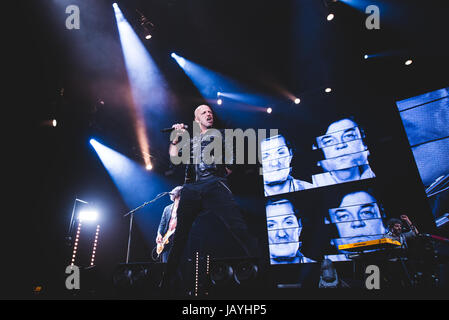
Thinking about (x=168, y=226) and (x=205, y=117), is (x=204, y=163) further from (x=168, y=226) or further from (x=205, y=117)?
(x=168, y=226)

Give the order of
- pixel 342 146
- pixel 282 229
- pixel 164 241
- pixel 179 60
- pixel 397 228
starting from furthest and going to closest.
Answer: pixel 179 60 < pixel 282 229 < pixel 342 146 < pixel 164 241 < pixel 397 228

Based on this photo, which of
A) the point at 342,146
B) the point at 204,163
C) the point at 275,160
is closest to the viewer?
the point at 204,163

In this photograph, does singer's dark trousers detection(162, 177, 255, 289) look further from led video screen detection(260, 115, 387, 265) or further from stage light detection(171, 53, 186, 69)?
stage light detection(171, 53, 186, 69)

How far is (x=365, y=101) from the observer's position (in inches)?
212

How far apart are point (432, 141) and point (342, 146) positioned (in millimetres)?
1511

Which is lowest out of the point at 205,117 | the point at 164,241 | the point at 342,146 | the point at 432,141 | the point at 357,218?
the point at 164,241

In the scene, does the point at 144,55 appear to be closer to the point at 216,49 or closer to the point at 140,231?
the point at 216,49

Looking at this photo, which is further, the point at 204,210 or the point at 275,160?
the point at 275,160

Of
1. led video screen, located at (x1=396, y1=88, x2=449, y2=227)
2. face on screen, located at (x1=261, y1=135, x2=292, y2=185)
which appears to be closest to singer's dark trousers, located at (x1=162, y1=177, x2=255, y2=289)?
face on screen, located at (x1=261, y1=135, x2=292, y2=185)

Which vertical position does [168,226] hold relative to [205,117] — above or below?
below

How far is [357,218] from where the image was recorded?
4.87 metres

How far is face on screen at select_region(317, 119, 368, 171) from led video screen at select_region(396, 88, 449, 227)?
864mm

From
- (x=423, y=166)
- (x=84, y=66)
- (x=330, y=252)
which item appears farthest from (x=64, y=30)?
(x=423, y=166)

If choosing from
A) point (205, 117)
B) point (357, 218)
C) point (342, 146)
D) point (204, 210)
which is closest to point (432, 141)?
point (342, 146)
